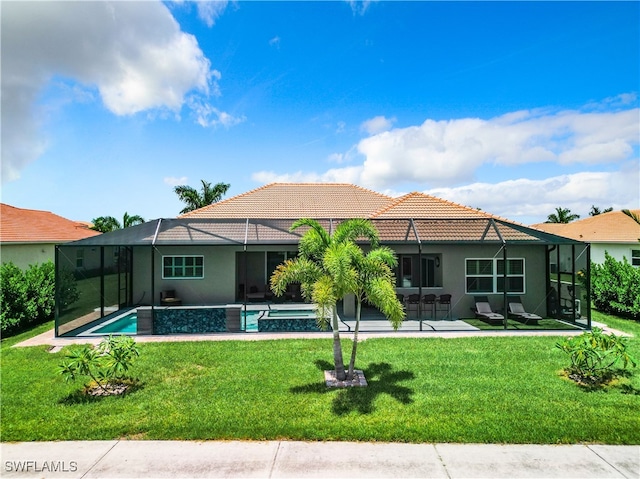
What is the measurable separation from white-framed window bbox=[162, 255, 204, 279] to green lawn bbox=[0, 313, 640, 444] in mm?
7468

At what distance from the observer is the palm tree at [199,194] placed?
116 ft

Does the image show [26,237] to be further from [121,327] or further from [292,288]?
[292,288]

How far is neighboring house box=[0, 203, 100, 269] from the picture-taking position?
17922 millimetres

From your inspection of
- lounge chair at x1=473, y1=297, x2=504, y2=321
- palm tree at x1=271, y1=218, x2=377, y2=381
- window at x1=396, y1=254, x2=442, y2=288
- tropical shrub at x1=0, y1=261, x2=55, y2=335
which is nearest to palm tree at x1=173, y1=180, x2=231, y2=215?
tropical shrub at x1=0, y1=261, x2=55, y2=335

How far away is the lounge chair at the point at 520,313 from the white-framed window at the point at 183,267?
1387 centimetres

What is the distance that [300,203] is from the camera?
2342 cm

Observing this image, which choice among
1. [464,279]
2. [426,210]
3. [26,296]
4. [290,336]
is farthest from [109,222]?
[464,279]

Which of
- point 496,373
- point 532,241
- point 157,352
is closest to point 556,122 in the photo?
point 532,241

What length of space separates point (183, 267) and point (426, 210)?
486 inches

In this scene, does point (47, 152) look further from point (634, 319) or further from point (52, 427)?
point (634, 319)

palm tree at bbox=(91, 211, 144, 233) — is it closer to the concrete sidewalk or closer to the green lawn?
the green lawn

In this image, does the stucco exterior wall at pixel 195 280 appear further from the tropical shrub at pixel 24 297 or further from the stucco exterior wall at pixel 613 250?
the stucco exterior wall at pixel 613 250

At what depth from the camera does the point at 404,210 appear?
1759cm

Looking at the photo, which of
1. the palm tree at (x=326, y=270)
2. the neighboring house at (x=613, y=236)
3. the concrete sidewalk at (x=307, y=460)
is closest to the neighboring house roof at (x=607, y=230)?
the neighboring house at (x=613, y=236)
